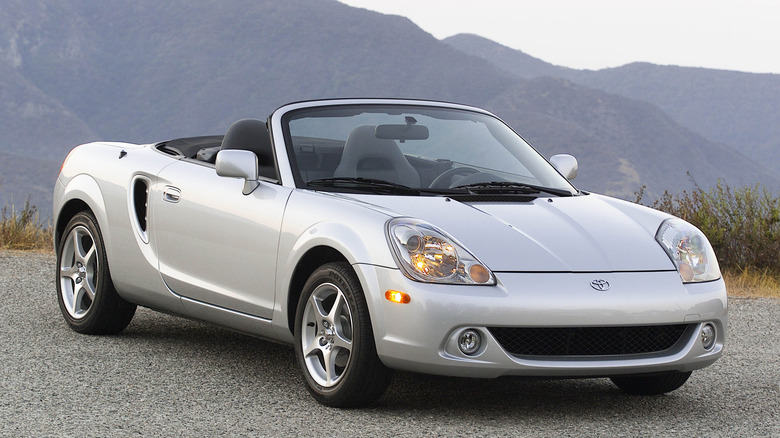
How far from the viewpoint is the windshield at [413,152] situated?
5.24 meters

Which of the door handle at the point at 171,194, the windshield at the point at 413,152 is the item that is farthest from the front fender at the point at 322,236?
the door handle at the point at 171,194

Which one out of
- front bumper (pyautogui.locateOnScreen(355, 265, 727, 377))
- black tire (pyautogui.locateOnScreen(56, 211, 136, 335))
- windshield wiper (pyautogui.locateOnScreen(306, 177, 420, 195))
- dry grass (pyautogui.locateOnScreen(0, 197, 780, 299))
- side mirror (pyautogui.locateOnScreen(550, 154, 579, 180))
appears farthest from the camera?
dry grass (pyautogui.locateOnScreen(0, 197, 780, 299))

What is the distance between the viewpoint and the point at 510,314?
4141mm

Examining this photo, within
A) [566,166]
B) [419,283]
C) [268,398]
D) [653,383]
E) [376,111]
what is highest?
[376,111]

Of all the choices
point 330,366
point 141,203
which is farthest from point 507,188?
point 141,203

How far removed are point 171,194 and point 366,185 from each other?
1.26 m

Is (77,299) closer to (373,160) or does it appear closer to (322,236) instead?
(373,160)

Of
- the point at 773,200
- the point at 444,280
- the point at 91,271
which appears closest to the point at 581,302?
the point at 444,280

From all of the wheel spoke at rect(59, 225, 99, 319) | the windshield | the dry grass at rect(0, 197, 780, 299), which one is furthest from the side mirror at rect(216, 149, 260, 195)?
the dry grass at rect(0, 197, 780, 299)

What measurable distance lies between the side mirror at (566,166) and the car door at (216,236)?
1.74 meters

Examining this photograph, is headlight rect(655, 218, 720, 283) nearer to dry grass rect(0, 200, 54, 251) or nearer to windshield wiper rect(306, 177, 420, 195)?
windshield wiper rect(306, 177, 420, 195)

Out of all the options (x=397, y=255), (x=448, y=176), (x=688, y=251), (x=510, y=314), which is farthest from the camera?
(x=448, y=176)

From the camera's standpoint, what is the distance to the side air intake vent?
19.5ft

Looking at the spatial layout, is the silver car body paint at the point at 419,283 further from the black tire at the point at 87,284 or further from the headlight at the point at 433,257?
the black tire at the point at 87,284
